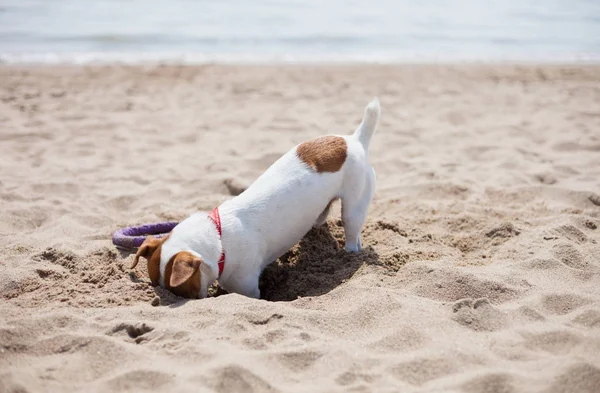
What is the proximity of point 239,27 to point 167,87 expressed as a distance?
15.0 ft

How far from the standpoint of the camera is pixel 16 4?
46.1 ft

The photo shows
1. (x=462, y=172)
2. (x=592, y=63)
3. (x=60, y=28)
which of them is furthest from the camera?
(x=60, y=28)

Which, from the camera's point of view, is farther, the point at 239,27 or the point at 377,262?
the point at 239,27

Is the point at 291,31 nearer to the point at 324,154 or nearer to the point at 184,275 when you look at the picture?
the point at 324,154

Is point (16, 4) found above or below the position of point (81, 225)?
above

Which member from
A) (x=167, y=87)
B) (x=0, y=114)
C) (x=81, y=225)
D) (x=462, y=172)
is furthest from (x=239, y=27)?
(x=81, y=225)

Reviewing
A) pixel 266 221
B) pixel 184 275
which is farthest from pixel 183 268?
pixel 266 221

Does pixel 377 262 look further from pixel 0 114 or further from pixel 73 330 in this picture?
pixel 0 114

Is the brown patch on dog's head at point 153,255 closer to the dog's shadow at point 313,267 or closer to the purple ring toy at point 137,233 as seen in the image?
the purple ring toy at point 137,233

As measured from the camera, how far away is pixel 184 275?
3361 mm

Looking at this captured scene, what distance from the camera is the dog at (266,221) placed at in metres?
3.58

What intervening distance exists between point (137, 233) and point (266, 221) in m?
1.11

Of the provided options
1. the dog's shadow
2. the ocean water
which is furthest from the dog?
the ocean water

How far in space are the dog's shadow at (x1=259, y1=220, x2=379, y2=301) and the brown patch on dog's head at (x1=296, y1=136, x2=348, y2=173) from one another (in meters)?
0.61
